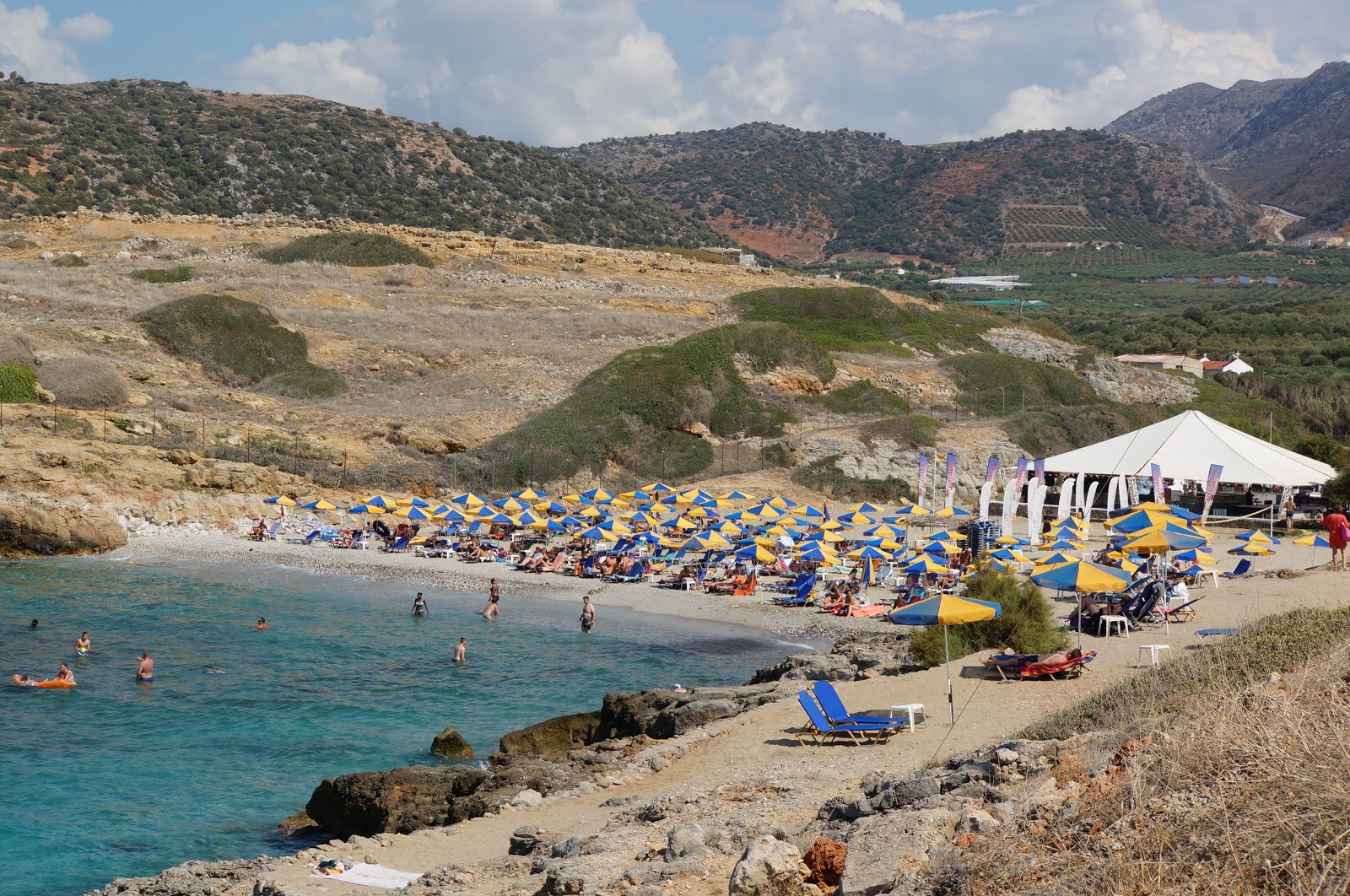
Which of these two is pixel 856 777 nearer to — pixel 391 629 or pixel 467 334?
pixel 391 629

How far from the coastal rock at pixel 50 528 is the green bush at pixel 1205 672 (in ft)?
84.9

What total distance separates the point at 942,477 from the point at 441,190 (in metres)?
53.5

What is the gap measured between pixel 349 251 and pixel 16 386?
26.7 meters

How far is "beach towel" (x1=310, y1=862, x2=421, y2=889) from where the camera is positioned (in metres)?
10.6

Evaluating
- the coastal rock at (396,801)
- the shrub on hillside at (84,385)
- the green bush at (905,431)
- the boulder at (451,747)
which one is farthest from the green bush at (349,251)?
the coastal rock at (396,801)

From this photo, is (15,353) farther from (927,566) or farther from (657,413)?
(927,566)

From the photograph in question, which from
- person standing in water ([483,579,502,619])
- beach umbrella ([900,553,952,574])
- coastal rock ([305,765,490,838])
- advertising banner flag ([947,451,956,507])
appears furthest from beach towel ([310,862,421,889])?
advertising banner flag ([947,451,956,507])

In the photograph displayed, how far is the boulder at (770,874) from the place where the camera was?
7.38 m

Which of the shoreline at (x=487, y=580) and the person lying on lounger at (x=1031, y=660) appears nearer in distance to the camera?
the person lying on lounger at (x=1031, y=660)

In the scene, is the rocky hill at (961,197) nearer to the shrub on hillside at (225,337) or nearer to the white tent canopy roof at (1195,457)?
the shrub on hillside at (225,337)

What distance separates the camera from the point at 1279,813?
216 inches

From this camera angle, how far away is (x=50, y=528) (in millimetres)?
29781

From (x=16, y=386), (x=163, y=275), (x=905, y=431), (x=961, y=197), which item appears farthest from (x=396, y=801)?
(x=961, y=197)

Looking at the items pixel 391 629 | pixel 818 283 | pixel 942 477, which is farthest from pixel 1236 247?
pixel 391 629
